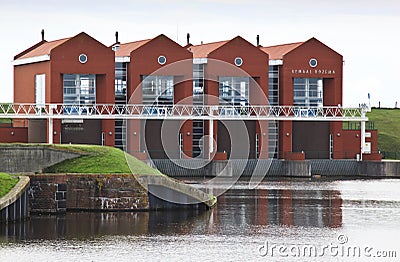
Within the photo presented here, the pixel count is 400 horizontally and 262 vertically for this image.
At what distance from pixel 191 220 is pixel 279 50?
51.2 m

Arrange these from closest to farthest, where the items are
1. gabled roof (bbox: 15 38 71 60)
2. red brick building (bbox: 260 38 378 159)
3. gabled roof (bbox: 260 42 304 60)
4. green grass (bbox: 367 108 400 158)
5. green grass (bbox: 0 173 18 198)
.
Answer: green grass (bbox: 0 173 18 198) < gabled roof (bbox: 15 38 71 60) < red brick building (bbox: 260 38 378 159) < gabled roof (bbox: 260 42 304 60) < green grass (bbox: 367 108 400 158)

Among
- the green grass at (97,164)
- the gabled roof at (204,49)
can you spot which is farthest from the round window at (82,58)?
the green grass at (97,164)

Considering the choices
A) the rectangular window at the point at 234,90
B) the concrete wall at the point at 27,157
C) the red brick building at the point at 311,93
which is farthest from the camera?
the red brick building at the point at 311,93

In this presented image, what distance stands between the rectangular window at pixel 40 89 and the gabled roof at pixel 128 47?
6.57 metres

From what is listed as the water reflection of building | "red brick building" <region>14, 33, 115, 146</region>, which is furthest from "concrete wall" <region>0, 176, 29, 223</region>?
"red brick building" <region>14, 33, 115, 146</region>

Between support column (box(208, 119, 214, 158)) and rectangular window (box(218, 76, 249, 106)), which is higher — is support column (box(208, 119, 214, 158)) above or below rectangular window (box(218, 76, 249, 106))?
below

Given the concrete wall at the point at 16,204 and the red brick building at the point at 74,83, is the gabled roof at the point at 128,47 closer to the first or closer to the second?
the red brick building at the point at 74,83

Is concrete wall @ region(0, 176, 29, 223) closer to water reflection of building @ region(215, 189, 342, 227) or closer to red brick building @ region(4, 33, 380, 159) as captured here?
water reflection of building @ region(215, 189, 342, 227)

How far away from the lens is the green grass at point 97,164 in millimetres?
57547

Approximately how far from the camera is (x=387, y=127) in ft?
439

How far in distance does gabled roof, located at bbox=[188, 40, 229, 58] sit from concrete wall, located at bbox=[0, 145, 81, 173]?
41161mm

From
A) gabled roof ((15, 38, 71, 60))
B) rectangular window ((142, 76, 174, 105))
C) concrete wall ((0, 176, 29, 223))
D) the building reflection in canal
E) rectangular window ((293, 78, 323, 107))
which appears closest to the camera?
the building reflection in canal

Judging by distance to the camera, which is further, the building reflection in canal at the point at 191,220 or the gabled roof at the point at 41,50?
the gabled roof at the point at 41,50

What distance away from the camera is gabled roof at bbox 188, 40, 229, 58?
9896cm
